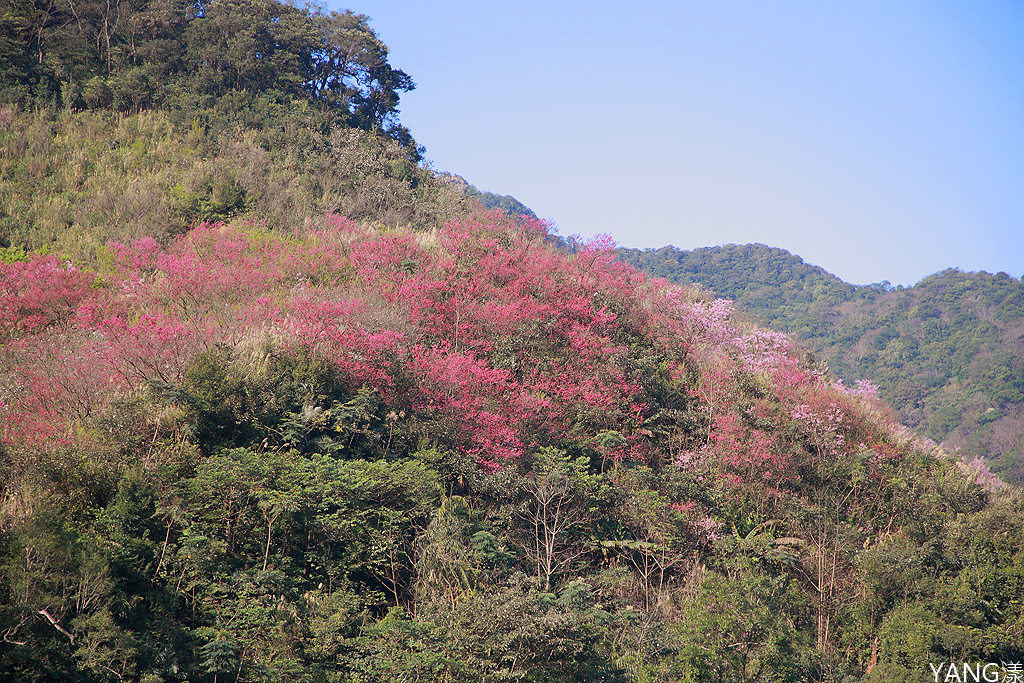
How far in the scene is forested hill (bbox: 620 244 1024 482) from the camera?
43094mm

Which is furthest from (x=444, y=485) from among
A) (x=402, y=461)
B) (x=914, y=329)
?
(x=914, y=329)

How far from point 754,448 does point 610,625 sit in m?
5.43

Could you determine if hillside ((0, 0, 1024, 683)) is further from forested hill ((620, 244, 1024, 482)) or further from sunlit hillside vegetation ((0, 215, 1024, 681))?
forested hill ((620, 244, 1024, 482))

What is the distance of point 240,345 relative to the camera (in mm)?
11438

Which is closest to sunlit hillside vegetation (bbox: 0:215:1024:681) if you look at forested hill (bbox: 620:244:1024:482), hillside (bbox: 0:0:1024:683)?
hillside (bbox: 0:0:1024:683)

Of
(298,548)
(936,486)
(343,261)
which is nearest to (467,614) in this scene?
(298,548)

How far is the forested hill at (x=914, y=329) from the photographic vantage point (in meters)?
43.1

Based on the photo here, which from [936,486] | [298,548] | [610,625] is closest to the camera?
[298,548]

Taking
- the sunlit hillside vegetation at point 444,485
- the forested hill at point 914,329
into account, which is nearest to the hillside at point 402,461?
the sunlit hillside vegetation at point 444,485

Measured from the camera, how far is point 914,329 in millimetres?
54594

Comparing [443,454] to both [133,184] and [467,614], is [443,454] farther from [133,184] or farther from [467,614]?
[133,184]

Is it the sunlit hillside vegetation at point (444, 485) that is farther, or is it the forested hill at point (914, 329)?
the forested hill at point (914, 329)

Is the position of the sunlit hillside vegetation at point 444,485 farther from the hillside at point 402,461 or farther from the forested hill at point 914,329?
the forested hill at point 914,329

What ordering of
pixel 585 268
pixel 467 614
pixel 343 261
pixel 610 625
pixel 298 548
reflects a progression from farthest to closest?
pixel 585 268 → pixel 343 261 → pixel 610 625 → pixel 298 548 → pixel 467 614
